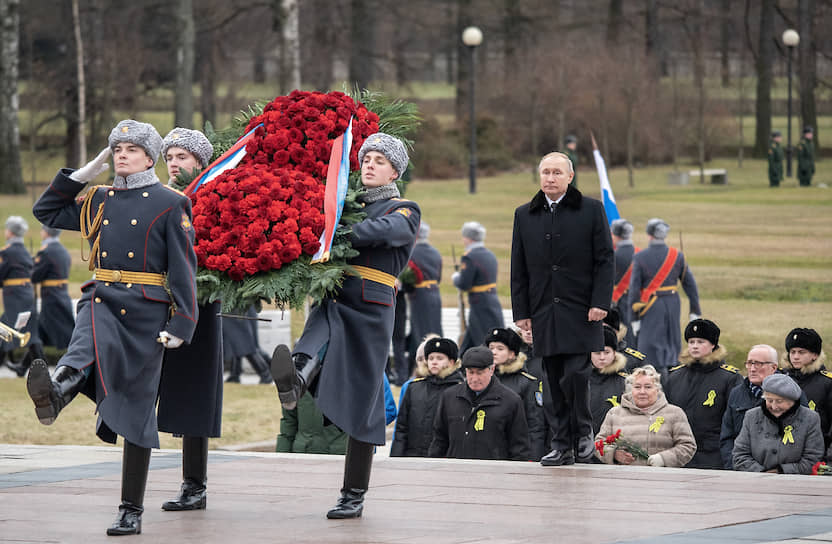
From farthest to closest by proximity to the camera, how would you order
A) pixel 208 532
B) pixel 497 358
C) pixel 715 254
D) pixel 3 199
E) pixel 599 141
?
pixel 599 141 → pixel 3 199 → pixel 715 254 → pixel 497 358 → pixel 208 532

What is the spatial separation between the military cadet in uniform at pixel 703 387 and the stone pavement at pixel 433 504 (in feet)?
6.26

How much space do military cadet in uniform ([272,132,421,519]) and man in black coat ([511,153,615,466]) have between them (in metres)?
1.44

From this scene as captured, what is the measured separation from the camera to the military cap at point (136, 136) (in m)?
5.94

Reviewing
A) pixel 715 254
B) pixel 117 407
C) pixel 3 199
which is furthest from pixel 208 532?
pixel 3 199

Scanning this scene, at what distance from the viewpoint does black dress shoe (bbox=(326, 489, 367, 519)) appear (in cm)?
603

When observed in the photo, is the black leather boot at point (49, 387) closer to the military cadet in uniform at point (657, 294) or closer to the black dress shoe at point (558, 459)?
the black dress shoe at point (558, 459)

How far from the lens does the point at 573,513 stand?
611cm

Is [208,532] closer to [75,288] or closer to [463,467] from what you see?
[463,467]

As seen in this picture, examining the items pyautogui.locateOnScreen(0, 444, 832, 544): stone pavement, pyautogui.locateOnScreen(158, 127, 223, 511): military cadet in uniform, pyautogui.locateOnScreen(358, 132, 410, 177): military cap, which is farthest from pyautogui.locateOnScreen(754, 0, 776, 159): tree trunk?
pyautogui.locateOnScreen(158, 127, 223, 511): military cadet in uniform

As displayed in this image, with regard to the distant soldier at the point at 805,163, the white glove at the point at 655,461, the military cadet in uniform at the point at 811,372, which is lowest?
the white glove at the point at 655,461

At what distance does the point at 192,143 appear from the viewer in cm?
670

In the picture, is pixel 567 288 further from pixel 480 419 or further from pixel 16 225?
pixel 16 225

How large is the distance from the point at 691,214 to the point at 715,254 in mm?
4214

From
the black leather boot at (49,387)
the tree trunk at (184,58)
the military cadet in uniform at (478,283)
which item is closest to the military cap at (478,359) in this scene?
the black leather boot at (49,387)
